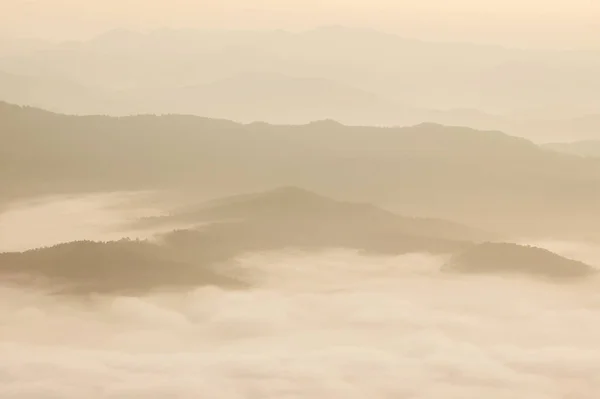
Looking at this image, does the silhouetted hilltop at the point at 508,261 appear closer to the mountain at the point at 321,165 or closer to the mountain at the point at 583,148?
the mountain at the point at 321,165

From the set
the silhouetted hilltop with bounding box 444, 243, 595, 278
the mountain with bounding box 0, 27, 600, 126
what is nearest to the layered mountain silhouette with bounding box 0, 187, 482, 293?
the silhouetted hilltop with bounding box 444, 243, 595, 278

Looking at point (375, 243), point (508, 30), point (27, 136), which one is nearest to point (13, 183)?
point (27, 136)

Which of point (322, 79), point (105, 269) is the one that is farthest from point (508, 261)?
point (322, 79)

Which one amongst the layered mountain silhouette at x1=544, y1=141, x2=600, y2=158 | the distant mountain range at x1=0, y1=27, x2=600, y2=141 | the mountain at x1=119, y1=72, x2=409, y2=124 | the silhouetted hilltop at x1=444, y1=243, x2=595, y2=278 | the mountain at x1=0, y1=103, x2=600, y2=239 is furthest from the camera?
the mountain at x1=119, y1=72, x2=409, y2=124

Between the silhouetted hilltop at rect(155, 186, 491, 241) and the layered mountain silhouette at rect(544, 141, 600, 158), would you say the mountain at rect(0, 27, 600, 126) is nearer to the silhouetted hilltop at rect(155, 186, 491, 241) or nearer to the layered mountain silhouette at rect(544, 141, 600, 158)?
the layered mountain silhouette at rect(544, 141, 600, 158)

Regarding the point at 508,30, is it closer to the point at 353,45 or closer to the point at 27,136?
the point at 353,45
